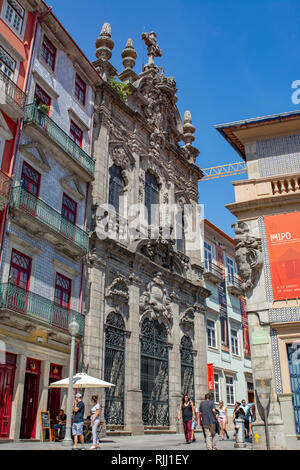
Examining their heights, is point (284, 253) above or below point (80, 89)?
below

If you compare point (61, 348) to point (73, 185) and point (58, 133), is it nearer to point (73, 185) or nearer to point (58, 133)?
point (73, 185)

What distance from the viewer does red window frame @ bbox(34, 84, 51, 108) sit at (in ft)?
65.0

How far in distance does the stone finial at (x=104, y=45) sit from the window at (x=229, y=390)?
21039 millimetres

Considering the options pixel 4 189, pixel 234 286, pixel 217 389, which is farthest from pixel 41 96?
pixel 234 286

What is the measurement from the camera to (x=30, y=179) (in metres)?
18.6

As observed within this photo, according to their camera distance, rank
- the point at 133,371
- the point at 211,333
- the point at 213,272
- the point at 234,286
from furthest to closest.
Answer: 1. the point at 234,286
2. the point at 213,272
3. the point at 211,333
4. the point at 133,371

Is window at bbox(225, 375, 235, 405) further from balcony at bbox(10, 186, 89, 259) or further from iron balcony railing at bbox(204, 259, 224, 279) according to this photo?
balcony at bbox(10, 186, 89, 259)

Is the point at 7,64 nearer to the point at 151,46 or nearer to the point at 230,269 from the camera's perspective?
the point at 151,46

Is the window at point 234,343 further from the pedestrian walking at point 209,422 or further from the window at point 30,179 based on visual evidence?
the pedestrian walking at point 209,422

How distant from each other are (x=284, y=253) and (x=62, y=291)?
30.8ft

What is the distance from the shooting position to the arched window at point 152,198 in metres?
27.6

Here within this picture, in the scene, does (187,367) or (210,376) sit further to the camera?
(210,376)

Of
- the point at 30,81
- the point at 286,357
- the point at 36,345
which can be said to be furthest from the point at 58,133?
the point at 286,357
